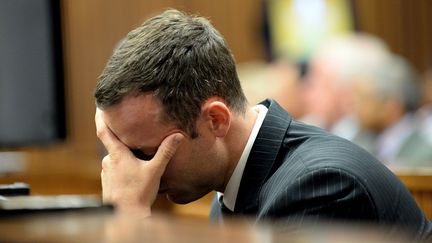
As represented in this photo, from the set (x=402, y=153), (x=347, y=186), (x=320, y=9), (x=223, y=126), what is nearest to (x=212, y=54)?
(x=223, y=126)

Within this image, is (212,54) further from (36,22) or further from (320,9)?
(320,9)

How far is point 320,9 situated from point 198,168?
4.80 metres

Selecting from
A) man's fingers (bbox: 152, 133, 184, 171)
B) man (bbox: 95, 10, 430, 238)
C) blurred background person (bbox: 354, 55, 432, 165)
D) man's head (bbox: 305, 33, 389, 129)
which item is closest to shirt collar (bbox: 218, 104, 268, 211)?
man (bbox: 95, 10, 430, 238)

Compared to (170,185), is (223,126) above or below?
above

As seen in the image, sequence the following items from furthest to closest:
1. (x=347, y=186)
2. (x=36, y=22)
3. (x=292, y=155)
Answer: (x=36, y=22) → (x=292, y=155) → (x=347, y=186)

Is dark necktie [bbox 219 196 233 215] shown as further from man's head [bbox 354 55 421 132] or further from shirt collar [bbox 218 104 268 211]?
man's head [bbox 354 55 421 132]

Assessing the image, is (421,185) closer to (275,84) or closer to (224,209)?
(224,209)

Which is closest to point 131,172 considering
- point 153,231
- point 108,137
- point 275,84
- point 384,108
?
point 108,137

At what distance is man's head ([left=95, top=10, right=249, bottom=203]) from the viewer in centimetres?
199

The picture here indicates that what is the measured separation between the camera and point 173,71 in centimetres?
200

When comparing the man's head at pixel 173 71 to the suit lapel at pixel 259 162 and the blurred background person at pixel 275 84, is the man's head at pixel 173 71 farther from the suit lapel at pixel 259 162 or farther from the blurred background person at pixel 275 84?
the blurred background person at pixel 275 84

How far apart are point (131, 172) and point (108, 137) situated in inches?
3.9

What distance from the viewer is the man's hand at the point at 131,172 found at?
2.02 m

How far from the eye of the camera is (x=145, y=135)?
2.03 meters
